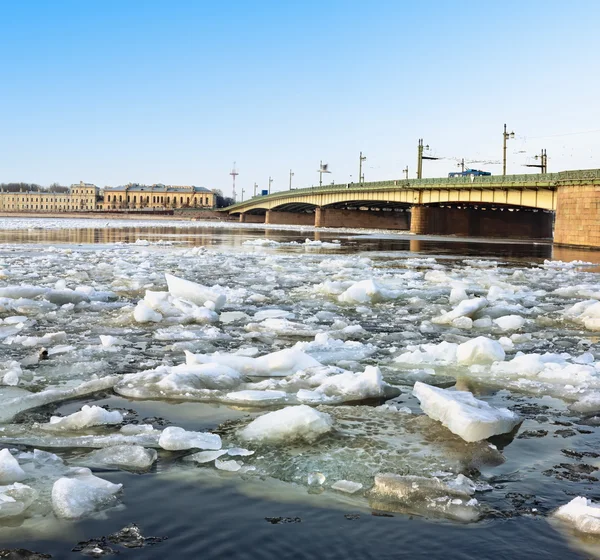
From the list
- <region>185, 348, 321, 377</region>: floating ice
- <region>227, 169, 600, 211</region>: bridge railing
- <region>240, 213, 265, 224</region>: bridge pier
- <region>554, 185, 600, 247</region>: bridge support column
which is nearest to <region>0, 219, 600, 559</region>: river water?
<region>185, 348, 321, 377</region>: floating ice

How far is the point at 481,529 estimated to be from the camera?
278 centimetres

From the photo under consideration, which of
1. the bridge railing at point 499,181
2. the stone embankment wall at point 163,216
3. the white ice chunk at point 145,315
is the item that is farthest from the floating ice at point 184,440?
the stone embankment wall at point 163,216

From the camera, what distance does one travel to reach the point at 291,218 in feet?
310

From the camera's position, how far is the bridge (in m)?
34.9

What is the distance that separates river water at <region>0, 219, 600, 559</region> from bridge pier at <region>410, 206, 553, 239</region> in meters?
48.2

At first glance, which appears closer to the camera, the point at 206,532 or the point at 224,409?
the point at 206,532

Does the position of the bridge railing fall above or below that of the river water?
above

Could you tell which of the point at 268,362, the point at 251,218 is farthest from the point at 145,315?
the point at 251,218

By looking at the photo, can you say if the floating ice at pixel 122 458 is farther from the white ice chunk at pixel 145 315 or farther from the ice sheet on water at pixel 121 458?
the white ice chunk at pixel 145 315

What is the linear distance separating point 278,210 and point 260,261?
249 feet

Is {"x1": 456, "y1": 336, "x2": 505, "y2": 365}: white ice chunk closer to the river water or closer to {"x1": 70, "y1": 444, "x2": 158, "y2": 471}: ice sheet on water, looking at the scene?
the river water

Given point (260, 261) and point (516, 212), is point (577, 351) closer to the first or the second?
point (260, 261)

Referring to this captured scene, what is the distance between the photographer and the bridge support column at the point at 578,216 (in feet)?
109

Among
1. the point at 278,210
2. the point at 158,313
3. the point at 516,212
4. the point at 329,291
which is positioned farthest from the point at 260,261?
the point at 278,210
